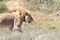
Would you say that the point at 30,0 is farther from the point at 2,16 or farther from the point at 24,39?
the point at 24,39

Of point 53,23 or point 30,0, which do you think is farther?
point 30,0

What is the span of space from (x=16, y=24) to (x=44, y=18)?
722 cm

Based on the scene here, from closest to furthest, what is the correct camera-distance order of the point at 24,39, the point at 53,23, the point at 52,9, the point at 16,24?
the point at 24,39
the point at 16,24
the point at 53,23
the point at 52,9

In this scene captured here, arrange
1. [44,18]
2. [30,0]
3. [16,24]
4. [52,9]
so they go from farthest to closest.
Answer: [30,0], [52,9], [44,18], [16,24]

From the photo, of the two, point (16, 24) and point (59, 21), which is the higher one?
point (16, 24)

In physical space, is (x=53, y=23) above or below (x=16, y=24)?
below

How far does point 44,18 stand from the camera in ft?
49.8

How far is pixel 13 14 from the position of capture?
8.13 meters

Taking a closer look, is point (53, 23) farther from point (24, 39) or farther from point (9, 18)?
point (24, 39)

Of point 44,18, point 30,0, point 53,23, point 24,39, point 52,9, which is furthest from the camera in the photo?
point 30,0

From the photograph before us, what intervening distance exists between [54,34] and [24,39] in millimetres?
689

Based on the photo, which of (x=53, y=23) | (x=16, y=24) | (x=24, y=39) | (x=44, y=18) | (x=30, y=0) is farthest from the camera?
(x=30, y=0)

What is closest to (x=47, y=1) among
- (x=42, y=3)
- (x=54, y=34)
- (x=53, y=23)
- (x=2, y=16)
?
(x=42, y=3)

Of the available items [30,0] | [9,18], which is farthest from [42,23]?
[9,18]
